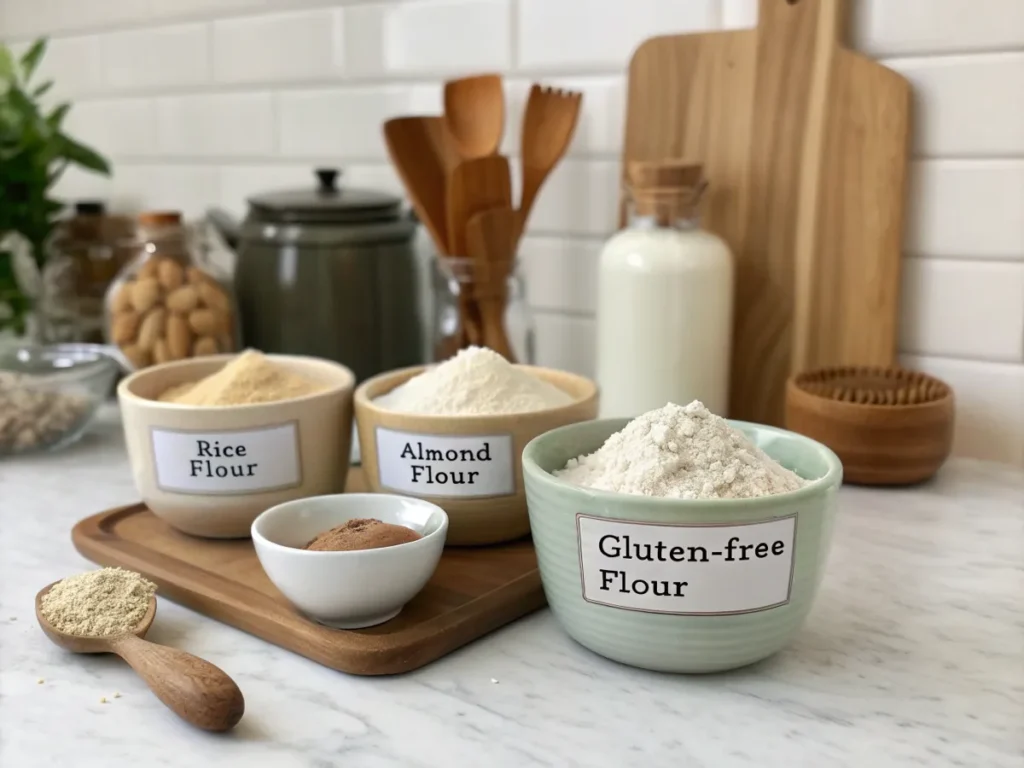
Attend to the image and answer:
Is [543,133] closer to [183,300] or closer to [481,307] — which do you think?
[481,307]

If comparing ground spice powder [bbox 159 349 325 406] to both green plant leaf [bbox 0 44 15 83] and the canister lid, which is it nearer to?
the canister lid

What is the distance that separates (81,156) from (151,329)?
1.14 feet

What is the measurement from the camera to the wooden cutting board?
87 cm

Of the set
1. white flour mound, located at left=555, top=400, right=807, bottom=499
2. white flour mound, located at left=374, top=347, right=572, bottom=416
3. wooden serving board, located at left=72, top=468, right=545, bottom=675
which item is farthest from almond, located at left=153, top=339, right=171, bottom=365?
white flour mound, located at left=555, top=400, right=807, bottom=499

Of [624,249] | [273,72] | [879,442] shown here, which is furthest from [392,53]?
[879,442]

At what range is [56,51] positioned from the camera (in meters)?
1.58

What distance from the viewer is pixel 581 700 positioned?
53 centimetres

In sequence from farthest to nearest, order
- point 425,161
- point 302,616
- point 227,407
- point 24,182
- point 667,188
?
1. point 24,182
2. point 425,161
3. point 667,188
4. point 227,407
5. point 302,616

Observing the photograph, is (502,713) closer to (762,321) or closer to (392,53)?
(762,321)

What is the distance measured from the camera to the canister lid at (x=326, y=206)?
103 cm

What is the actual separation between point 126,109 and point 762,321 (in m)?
1.02

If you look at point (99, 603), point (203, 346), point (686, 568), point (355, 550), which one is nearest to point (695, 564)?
point (686, 568)

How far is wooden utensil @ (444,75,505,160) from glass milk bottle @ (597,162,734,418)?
147mm

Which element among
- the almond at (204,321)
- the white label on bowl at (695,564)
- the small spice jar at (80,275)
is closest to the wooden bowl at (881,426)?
the white label on bowl at (695,564)
